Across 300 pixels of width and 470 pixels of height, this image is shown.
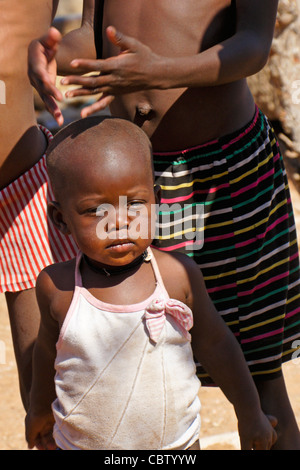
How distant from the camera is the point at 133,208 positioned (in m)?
1.78

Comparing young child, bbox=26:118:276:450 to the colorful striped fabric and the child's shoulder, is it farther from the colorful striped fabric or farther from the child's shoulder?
the colorful striped fabric

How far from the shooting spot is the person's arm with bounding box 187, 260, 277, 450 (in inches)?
74.7

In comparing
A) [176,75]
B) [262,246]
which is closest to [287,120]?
[262,246]

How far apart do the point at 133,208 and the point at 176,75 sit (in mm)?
360

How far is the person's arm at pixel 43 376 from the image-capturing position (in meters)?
1.91

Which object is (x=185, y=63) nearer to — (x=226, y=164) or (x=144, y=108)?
(x=144, y=108)

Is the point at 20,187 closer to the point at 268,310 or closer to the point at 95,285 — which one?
the point at 95,285

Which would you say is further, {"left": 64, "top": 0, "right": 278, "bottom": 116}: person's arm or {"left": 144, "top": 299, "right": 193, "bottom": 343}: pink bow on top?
{"left": 144, "top": 299, "right": 193, "bottom": 343}: pink bow on top

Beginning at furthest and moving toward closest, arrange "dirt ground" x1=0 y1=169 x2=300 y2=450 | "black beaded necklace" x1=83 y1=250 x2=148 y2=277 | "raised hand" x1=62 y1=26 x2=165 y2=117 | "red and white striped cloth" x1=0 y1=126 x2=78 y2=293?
"dirt ground" x1=0 y1=169 x2=300 y2=450
"red and white striped cloth" x1=0 y1=126 x2=78 y2=293
"black beaded necklace" x1=83 y1=250 x2=148 y2=277
"raised hand" x1=62 y1=26 x2=165 y2=117

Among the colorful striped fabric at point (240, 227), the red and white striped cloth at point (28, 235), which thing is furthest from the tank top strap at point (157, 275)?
the red and white striped cloth at point (28, 235)

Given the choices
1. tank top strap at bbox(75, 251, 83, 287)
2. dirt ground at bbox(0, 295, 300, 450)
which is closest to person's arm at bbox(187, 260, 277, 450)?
tank top strap at bbox(75, 251, 83, 287)

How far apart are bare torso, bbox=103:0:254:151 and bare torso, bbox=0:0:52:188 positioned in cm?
25

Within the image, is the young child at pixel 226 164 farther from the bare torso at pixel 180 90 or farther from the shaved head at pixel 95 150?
the shaved head at pixel 95 150

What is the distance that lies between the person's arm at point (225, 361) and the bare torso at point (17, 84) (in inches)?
26.2
